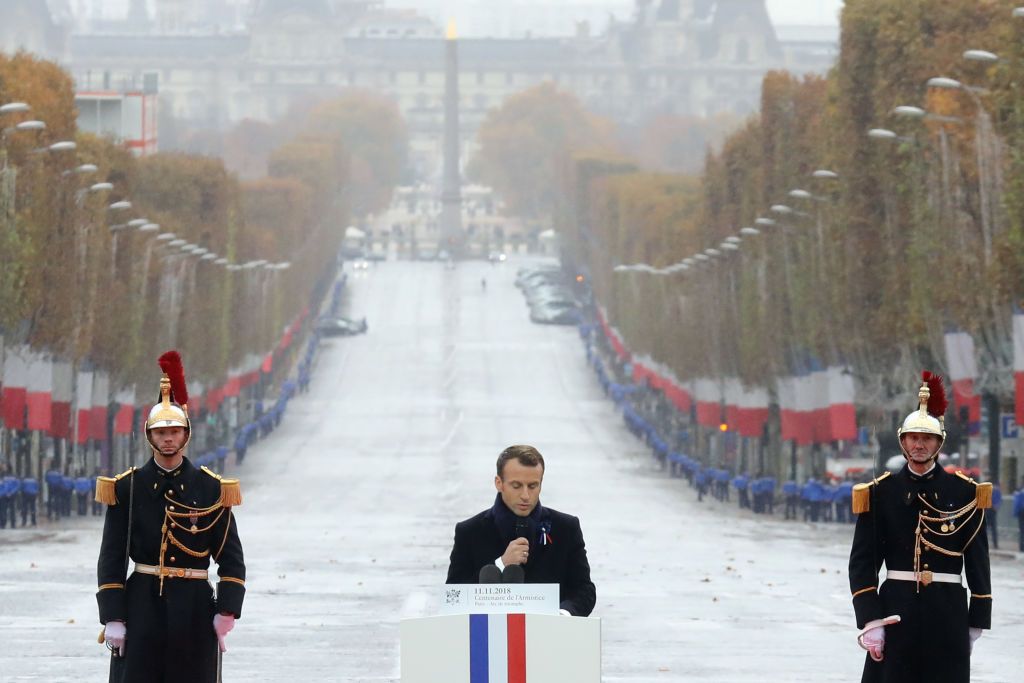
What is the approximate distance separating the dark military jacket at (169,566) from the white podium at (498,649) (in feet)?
5.79

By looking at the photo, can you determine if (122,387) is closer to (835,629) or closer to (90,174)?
(90,174)

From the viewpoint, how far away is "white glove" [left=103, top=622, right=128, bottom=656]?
14.4m

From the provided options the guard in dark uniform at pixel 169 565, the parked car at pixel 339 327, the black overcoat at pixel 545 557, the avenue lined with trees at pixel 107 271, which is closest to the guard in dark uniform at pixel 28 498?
the avenue lined with trees at pixel 107 271

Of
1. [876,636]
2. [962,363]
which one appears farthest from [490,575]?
[962,363]

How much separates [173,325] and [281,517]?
1071 inches

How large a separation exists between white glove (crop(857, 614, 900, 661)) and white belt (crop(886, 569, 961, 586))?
0.75 ft

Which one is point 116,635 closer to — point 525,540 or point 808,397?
point 525,540

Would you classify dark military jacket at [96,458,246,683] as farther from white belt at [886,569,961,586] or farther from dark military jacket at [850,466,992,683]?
white belt at [886,569,961,586]

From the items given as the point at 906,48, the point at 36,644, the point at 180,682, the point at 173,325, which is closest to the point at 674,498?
the point at 906,48

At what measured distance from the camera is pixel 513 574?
44.6 feet

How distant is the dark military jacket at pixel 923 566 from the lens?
48.9 ft

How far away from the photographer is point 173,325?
82.7 m

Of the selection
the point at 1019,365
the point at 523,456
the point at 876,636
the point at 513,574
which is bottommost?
the point at 1019,365

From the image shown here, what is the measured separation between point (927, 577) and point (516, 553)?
2.49 m
